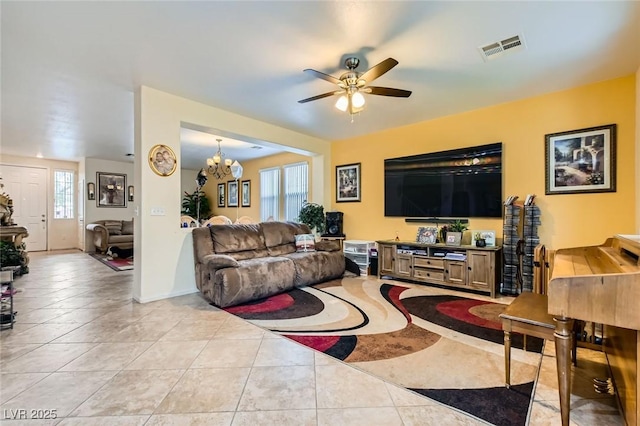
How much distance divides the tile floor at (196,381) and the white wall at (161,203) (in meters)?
0.68

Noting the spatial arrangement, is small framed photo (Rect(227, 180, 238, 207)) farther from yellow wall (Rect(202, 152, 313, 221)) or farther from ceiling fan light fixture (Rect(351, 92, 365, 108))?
ceiling fan light fixture (Rect(351, 92, 365, 108))

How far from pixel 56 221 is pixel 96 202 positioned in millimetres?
1272

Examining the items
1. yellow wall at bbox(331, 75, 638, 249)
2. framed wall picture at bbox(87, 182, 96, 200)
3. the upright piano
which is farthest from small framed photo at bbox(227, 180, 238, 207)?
the upright piano

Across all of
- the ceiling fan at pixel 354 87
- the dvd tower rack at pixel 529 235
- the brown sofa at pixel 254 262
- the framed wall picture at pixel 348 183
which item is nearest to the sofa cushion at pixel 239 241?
the brown sofa at pixel 254 262

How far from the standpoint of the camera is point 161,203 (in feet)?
12.0

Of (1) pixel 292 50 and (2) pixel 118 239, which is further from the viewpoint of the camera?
(2) pixel 118 239

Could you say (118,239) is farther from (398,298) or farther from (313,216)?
(398,298)

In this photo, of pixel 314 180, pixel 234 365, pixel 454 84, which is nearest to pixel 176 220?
pixel 234 365

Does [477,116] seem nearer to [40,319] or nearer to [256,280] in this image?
[256,280]

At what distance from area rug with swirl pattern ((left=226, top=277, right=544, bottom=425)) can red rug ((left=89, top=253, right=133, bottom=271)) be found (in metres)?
3.78

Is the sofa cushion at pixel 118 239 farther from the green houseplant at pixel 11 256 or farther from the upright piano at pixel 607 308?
the upright piano at pixel 607 308

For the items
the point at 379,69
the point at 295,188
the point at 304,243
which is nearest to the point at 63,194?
the point at 295,188

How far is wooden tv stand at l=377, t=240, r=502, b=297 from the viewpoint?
3775 millimetres

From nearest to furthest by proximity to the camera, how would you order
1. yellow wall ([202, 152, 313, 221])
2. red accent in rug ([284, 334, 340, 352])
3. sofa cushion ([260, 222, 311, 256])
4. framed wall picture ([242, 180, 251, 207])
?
1. red accent in rug ([284, 334, 340, 352])
2. sofa cushion ([260, 222, 311, 256])
3. yellow wall ([202, 152, 313, 221])
4. framed wall picture ([242, 180, 251, 207])
